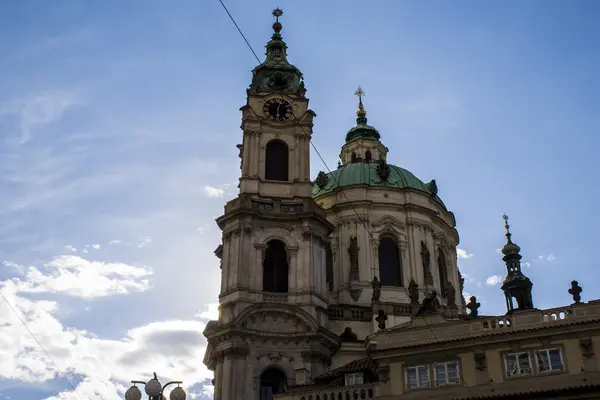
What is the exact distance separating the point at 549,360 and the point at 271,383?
17.6m

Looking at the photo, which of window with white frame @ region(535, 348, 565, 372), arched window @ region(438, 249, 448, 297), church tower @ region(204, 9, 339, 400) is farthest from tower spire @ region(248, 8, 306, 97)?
window with white frame @ region(535, 348, 565, 372)

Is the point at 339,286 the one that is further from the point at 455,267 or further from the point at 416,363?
the point at 416,363

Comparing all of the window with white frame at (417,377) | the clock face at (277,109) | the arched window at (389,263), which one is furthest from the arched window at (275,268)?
the window with white frame at (417,377)

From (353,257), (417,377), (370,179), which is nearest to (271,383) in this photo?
(353,257)

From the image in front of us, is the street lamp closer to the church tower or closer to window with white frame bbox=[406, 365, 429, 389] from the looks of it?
window with white frame bbox=[406, 365, 429, 389]

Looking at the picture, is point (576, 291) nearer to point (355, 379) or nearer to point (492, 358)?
point (492, 358)

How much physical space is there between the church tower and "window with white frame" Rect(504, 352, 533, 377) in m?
10.6

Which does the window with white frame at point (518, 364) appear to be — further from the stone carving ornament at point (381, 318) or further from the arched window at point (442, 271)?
the arched window at point (442, 271)

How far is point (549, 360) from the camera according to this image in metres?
26.8

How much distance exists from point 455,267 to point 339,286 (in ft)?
36.4

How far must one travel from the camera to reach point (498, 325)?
28234mm

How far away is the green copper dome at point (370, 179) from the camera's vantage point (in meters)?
55.1

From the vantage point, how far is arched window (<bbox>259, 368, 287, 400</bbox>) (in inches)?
1576

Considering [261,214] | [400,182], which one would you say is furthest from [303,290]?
[400,182]
